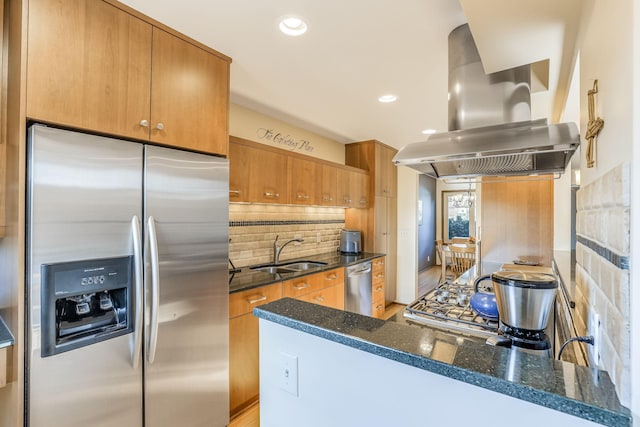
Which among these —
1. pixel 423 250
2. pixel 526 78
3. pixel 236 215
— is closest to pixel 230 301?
pixel 236 215

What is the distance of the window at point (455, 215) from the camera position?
8.59 m

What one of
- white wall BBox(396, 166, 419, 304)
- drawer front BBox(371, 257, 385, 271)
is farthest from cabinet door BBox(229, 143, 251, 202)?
white wall BBox(396, 166, 419, 304)

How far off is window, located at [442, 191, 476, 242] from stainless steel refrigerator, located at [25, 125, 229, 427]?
7978 millimetres

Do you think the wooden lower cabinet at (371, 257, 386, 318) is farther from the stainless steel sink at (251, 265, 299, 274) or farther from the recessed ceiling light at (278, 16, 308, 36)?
the recessed ceiling light at (278, 16, 308, 36)

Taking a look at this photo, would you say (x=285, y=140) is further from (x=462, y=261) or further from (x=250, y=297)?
(x=462, y=261)

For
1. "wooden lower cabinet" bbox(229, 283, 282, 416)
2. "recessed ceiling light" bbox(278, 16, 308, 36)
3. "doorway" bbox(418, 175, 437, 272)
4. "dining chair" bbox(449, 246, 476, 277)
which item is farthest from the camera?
"doorway" bbox(418, 175, 437, 272)

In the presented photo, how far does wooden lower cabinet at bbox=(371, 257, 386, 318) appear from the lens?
3861 millimetres

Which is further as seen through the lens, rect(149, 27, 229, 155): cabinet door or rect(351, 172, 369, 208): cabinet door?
rect(351, 172, 369, 208): cabinet door

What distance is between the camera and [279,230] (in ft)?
10.9

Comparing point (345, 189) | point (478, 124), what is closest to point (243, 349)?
point (478, 124)

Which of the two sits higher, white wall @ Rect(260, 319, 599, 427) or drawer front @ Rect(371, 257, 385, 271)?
white wall @ Rect(260, 319, 599, 427)

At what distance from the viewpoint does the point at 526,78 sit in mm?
1686

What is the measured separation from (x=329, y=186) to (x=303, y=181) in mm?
424

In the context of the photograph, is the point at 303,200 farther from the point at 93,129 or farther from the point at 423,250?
the point at 423,250
